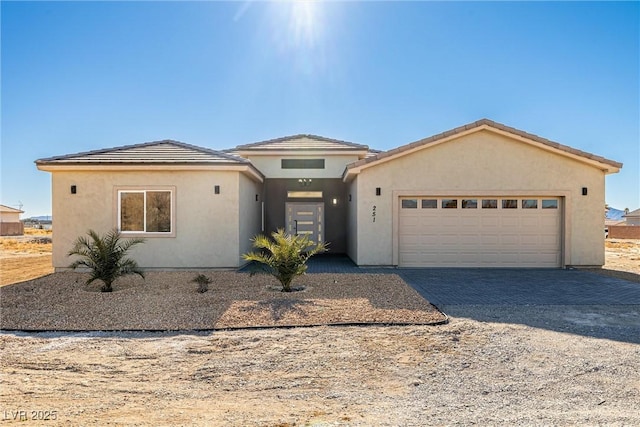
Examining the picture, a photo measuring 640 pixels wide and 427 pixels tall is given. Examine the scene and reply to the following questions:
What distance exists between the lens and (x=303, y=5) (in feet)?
37.6

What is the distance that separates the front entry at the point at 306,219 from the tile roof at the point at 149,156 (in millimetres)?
5418

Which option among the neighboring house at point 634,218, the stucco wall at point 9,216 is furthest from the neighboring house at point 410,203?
the stucco wall at point 9,216

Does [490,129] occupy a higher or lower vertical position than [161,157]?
higher

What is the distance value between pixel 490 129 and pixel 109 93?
13998mm

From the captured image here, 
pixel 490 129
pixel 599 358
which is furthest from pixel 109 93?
pixel 599 358

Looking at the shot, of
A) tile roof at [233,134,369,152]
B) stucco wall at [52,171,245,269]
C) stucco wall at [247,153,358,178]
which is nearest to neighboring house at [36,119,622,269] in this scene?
stucco wall at [52,171,245,269]

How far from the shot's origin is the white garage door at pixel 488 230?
12.8 metres

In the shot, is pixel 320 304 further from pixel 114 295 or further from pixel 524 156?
pixel 524 156

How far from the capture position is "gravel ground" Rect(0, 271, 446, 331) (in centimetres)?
634

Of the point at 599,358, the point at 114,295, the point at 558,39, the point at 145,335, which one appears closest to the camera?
the point at 599,358

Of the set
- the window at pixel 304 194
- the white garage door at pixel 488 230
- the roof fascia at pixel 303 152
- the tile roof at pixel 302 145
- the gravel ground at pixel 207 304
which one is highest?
the tile roof at pixel 302 145

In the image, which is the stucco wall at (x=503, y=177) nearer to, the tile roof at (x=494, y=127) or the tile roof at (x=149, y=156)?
the tile roof at (x=494, y=127)

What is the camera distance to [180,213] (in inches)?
468

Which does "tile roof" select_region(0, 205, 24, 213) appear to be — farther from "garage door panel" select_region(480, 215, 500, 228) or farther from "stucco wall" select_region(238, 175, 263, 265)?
"garage door panel" select_region(480, 215, 500, 228)
